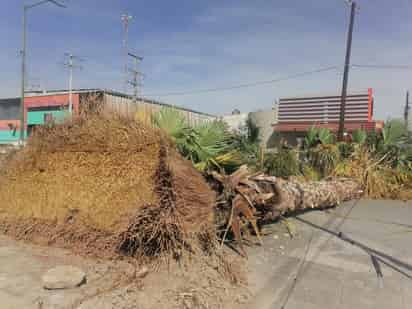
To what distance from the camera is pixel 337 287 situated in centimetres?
338

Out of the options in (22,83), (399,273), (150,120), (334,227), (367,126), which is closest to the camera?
(399,273)

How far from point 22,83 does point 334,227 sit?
56.3 feet

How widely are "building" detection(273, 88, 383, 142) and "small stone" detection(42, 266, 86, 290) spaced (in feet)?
56.8

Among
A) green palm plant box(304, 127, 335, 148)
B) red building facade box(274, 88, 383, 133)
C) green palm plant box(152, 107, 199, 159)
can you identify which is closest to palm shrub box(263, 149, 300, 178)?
green palm plant box(304, 127, 335, 148)

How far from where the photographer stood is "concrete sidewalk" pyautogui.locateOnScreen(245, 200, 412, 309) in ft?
10.3

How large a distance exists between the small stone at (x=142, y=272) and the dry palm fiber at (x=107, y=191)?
0.70ft

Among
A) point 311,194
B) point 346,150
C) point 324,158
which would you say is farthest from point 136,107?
point 346,150

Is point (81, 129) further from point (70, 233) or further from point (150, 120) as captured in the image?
point (70, 233)

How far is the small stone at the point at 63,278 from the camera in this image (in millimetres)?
3055

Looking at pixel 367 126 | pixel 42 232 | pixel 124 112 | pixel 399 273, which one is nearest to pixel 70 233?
pixel 42 232

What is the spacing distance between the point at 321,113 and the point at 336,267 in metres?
17.9

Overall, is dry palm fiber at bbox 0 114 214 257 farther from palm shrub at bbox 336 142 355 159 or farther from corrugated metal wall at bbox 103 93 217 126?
palm shrub at bbox 336 142 355 159

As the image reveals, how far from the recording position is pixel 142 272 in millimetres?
3398

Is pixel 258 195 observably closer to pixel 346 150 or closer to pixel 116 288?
pixel 116 288
